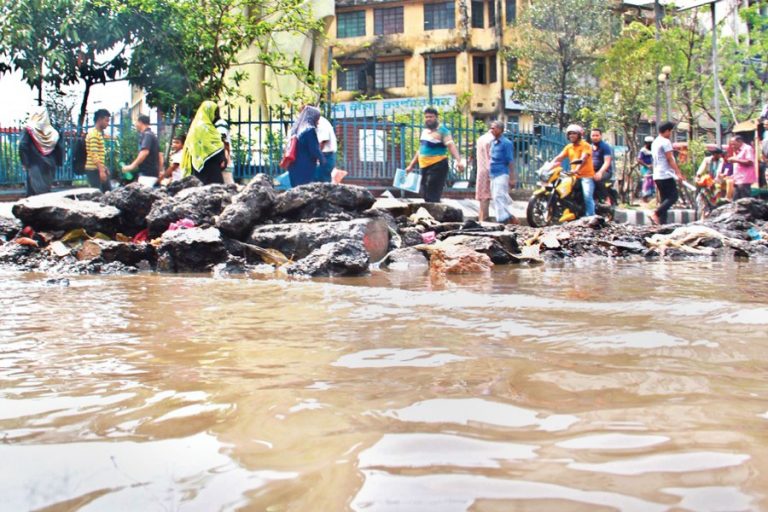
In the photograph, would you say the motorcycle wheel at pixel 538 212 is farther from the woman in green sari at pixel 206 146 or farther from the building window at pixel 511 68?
the building window at pixel 511 68

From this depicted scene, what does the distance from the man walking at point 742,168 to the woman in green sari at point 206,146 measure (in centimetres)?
775

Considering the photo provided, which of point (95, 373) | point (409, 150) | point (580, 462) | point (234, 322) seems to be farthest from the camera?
point (409, 150)

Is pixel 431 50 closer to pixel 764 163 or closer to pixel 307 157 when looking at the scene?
pixel 764 163

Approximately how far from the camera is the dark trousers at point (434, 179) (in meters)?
9.66

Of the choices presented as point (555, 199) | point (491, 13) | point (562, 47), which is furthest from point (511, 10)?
point (555, 199)

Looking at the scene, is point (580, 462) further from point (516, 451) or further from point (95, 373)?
point (95, 373)

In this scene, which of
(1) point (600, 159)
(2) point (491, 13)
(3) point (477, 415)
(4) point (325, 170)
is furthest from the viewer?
(2) point (491, 13)

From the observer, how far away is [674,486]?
46.4 inches

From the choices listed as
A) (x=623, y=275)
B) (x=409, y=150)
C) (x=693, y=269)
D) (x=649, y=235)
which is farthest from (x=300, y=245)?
(x=409, y=150)

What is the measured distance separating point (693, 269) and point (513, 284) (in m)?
1.91

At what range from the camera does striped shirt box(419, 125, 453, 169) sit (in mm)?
9453

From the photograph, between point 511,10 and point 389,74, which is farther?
point 389,74

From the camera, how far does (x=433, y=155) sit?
961 cm

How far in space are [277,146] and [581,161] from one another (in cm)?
486
